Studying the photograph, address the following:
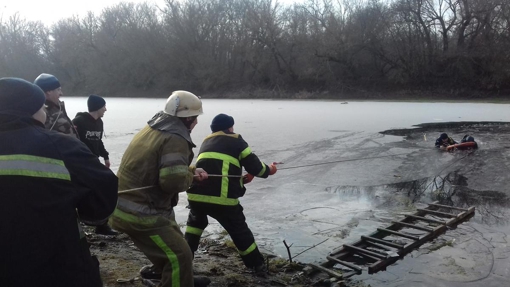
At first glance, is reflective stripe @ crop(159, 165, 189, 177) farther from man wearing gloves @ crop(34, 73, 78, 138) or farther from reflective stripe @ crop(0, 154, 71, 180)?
man wearing gloves @ crop(34, 73, 78, 138)

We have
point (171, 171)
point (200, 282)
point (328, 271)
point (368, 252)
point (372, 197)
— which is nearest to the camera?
point (171, 171)

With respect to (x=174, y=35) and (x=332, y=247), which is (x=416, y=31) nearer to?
(x=174, y=35)

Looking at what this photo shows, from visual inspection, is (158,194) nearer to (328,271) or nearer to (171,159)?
(171,159)

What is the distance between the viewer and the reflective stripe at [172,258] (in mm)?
2992

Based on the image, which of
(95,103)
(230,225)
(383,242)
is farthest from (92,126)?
(383,242)

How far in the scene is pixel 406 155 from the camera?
10750 mm

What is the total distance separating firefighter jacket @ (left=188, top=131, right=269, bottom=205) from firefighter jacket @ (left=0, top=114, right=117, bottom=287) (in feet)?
6.24

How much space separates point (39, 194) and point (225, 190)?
7.23 feet

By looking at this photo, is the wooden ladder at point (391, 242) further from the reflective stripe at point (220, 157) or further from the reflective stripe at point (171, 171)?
the reflective stripe at point (171, 171)

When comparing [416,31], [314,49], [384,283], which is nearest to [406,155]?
[384,283]

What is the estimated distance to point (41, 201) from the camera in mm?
1860

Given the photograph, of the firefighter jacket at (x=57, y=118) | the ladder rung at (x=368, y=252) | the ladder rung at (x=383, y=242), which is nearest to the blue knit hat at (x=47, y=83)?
the firefighter jacket at (x=57, y=118)

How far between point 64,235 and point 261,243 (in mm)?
3396

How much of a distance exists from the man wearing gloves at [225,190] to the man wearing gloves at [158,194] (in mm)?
845
